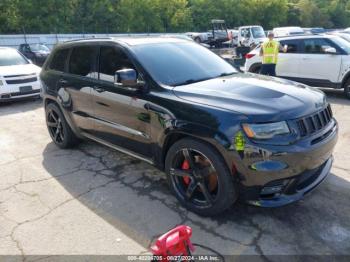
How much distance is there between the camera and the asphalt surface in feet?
10.4

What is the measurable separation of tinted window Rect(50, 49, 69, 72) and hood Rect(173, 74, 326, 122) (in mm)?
2472

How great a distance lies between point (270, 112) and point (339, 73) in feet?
22.2

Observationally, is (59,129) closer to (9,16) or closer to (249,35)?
(249,35)

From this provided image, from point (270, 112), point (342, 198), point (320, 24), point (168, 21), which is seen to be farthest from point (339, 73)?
point (320, 24)

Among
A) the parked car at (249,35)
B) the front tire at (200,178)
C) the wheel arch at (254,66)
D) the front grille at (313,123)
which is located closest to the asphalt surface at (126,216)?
the front tire at (200,178)

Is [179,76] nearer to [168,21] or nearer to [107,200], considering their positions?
[107,200]

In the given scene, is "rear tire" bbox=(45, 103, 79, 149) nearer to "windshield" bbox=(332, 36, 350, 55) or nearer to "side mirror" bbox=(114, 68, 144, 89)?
"side mirror" bbox=(114, 68, 144, 89)

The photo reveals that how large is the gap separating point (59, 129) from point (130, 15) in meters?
37.6

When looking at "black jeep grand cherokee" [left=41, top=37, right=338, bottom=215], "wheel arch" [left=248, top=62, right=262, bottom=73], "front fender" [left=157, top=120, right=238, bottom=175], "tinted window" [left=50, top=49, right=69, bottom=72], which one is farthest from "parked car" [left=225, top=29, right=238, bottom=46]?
"front fender" [left=157, top=120, right=238, bottom=175]

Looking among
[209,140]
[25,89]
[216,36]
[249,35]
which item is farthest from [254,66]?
[216,36]

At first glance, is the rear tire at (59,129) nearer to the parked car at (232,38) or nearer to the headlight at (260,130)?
the headlight at (260,130)

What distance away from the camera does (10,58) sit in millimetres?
10602

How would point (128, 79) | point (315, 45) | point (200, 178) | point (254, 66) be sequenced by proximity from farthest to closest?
point (254, 66)
point (315, 45)
point (128, 79)
point (200, 178)

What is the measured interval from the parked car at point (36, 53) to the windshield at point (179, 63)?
16748 mm
